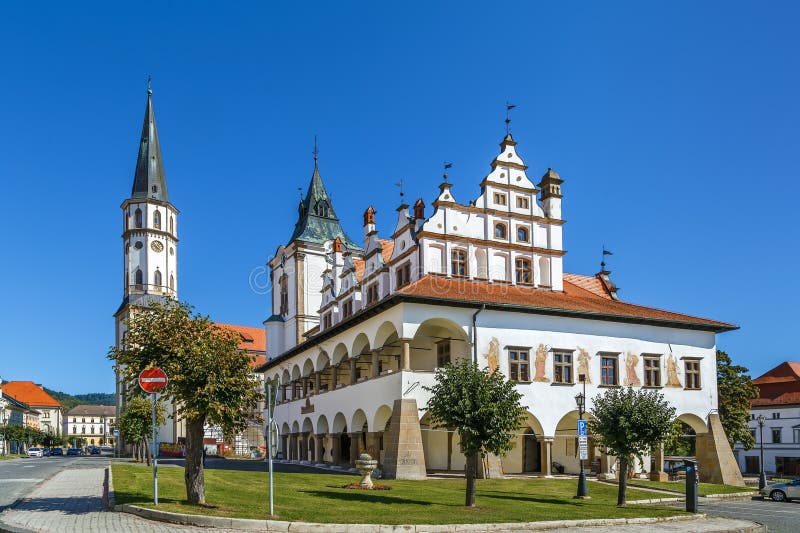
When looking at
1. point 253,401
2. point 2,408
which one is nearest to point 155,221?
point 2,408

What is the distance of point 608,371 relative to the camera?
41938 millimetres

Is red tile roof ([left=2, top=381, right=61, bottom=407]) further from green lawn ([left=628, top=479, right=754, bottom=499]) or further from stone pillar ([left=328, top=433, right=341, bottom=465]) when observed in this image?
green lawn ([left=628, top=479, right=754, bottom=499])

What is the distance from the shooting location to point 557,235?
45562mm

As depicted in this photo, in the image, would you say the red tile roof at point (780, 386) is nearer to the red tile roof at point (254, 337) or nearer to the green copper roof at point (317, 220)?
the green copper roof at point (317, 220)

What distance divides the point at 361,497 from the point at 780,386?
224ft


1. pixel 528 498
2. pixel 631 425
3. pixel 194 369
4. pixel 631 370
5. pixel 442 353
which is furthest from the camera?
pixel 631 370

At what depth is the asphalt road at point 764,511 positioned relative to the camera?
23.2 meters

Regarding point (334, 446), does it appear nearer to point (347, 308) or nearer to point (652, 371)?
point (347, 308)

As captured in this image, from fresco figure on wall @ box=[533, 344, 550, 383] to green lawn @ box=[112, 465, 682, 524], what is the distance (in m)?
6.39

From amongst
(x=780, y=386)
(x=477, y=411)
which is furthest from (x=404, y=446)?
(x=780, y=386)

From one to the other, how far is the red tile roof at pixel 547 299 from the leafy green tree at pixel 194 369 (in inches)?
678

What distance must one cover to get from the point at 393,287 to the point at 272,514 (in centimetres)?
2767

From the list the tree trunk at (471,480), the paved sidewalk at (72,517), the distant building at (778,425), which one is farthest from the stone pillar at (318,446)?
the distant building at (778,425)

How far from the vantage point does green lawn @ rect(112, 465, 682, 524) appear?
19250 millimetres
